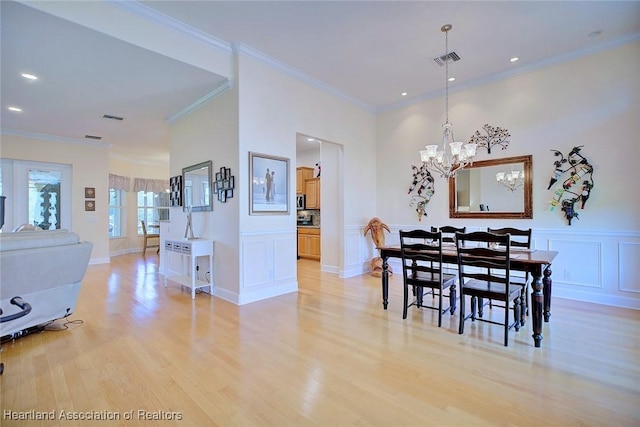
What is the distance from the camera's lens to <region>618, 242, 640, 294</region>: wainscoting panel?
367 centimetres

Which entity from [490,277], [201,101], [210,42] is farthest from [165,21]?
[490,277]

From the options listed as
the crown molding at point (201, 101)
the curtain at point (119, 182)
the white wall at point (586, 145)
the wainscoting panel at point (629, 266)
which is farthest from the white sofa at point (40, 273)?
the curtain at point (119, 182)

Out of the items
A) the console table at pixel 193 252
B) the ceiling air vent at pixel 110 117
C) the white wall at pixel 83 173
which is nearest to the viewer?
the console table at pixel 193 252

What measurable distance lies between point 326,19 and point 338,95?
209cm

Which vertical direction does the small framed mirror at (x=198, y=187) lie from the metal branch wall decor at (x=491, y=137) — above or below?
below

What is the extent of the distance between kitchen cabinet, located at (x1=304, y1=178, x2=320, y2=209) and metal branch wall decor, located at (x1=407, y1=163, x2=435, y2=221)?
2953 mm

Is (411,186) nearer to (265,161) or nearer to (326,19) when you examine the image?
(265,161)

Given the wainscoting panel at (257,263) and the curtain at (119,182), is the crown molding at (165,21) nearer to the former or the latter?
the wainscoting panel at (257,263)

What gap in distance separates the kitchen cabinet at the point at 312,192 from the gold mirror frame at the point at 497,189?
144 inches

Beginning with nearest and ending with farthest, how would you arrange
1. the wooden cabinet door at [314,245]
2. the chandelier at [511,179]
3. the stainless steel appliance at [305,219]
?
the chandelier at [511,179], the wooden cabinet door at [314,245], the stainless steel appliance at [305,219]

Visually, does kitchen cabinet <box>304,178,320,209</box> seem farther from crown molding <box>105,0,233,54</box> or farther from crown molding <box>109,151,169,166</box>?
crown molding <box>109,151,169,166</box>

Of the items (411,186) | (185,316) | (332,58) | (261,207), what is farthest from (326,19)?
(185,316)

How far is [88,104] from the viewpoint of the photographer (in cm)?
473

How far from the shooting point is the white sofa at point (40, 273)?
8.19 ft
